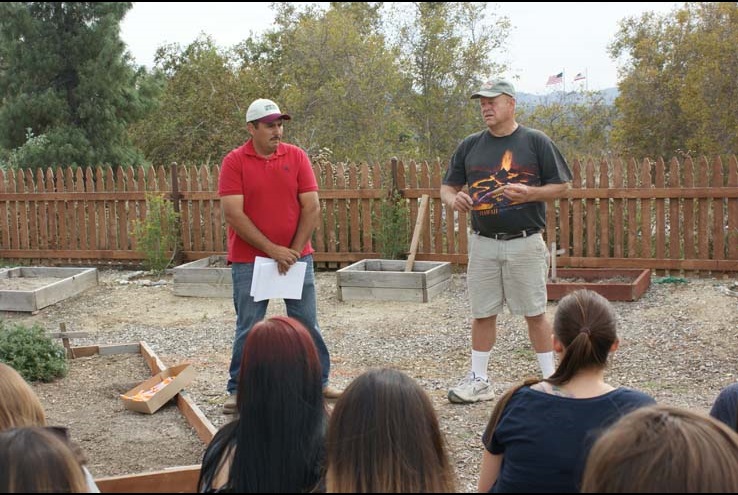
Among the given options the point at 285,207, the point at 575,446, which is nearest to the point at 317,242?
the point at 285,207

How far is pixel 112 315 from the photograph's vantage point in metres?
8.59

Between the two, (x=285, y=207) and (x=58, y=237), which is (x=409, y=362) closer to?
(x=285, y=207)

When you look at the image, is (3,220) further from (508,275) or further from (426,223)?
(508,275)

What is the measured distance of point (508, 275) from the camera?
16.0 feet

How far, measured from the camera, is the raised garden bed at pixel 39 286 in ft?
A: 28.6

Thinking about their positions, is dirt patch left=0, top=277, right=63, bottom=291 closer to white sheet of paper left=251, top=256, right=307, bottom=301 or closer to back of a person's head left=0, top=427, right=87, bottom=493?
white sheet of paper left=251, top=256, right=307, bottom=301

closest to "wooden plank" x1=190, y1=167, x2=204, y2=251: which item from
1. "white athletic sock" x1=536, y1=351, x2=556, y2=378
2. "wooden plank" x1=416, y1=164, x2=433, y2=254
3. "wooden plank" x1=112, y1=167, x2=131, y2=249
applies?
"wooden plank" x1=112, y1=167, x2=131, y2=249

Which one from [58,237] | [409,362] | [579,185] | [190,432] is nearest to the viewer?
[190,432]

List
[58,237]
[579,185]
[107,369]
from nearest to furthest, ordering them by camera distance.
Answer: [107,369] < [579,185] < [58,237]

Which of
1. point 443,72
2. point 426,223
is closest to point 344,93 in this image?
point 443,72

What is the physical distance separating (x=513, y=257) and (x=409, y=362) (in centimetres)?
182

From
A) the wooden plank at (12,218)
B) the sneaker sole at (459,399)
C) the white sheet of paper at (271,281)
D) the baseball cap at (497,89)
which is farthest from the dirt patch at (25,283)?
the baseball cap at (497,89)

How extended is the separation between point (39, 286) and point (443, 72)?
1075 centimetres

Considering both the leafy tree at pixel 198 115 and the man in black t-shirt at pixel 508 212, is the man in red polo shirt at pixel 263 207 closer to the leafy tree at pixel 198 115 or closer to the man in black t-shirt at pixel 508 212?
the man in black t-shirt at pixel 508 212
